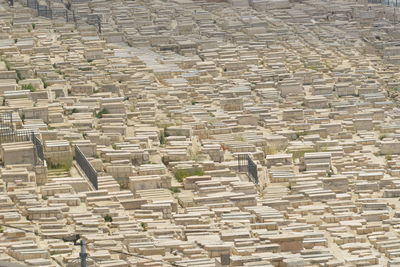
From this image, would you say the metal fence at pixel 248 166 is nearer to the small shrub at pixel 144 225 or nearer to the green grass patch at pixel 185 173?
the green grass patch at pixel 185 173

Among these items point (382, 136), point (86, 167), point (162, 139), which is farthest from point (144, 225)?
point (382, 136)

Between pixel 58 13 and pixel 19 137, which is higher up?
pixel 19 137

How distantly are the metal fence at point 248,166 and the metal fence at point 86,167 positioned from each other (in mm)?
3752

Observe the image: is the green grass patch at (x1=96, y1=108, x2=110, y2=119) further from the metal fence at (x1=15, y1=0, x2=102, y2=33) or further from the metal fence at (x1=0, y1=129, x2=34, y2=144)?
the metal fence at (x1=15, y1=0, x2=102, y2=33)

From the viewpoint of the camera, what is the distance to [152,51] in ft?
198

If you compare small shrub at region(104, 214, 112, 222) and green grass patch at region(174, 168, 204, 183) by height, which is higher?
small shrub at region(104, 214, 112, 222)

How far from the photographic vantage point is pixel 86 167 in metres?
41.2

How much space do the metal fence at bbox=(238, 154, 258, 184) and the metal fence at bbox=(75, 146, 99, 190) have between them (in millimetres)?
3752

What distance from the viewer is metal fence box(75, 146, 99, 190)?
4019 cm

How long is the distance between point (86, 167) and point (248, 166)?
4.08 m

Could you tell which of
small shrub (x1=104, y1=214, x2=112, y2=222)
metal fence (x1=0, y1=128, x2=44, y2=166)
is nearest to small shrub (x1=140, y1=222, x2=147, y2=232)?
small shrub (x1=104, y1=214, x2=112, y2=222)

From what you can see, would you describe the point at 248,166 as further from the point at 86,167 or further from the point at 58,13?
the point at 58,13

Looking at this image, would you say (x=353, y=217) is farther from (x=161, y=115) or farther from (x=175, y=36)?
(x=175, y=36)

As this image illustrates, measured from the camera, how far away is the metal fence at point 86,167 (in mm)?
40188
